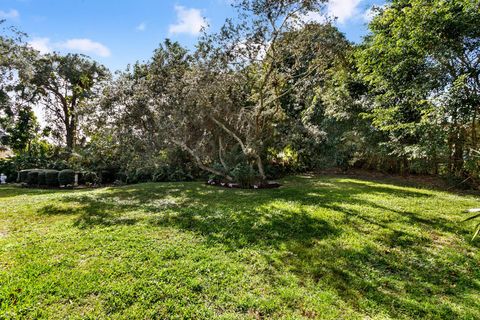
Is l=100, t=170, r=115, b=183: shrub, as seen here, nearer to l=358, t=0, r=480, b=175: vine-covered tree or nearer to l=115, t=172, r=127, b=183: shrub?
l=115, t=172, r=127, b=183: shrub

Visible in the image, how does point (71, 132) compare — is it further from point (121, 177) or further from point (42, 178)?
point (121, 177)

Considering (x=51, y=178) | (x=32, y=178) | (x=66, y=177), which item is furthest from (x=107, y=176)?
(x=32, y=178)

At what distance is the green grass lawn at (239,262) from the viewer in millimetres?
2951

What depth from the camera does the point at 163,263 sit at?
3740 millimetres

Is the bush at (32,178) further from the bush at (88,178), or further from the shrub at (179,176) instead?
the shrub at (179,176)

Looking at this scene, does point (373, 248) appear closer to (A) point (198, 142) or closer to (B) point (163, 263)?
(B) point (163, 263)

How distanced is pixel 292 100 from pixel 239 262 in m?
12.3

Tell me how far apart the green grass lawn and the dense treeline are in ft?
12.1

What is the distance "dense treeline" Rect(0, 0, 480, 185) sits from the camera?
873 centimetres

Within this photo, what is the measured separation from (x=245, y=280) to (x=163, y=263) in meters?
1.26

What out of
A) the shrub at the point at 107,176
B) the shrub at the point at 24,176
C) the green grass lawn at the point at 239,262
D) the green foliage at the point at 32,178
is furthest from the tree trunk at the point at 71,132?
the green grass lawn at the point at 239,262

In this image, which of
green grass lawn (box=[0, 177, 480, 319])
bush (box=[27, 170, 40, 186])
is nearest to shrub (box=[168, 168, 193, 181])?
green grass lawn (box=[0, 177, 480, 319])

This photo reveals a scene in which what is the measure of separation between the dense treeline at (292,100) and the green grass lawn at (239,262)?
3694 mm

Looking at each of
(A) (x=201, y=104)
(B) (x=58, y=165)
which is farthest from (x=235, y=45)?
(B) (x=58, y=165)
